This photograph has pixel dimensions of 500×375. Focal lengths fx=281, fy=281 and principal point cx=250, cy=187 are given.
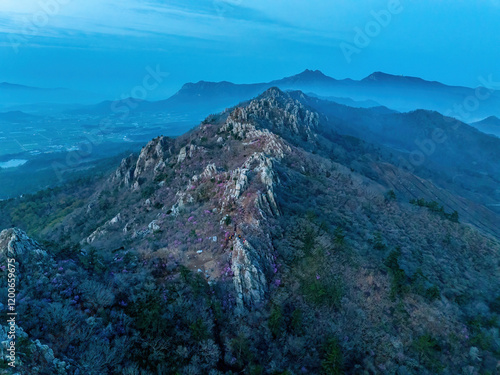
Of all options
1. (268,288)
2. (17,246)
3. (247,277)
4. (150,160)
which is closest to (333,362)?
(268,288)

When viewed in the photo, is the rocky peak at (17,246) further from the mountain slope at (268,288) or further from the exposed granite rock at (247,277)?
the exposed granite rock at (247,277)

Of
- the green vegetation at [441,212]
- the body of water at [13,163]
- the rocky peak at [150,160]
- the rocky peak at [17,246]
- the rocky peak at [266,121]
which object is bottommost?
the body of water at [13,163]

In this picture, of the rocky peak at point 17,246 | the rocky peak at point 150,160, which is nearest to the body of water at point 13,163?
the rocky peak at point 150,160

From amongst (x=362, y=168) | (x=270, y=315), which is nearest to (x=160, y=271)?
(x=270, y=315)

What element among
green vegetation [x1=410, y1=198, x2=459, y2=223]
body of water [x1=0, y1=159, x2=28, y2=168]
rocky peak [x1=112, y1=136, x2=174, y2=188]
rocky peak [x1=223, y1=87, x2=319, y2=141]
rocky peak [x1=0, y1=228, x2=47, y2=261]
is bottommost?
body of water [x1=0, y1=159, x2=28, y2=168]

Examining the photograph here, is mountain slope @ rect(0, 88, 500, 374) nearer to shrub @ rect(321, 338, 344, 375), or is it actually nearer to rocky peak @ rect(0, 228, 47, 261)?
shrub @ rect(321, 338, 344, 375)

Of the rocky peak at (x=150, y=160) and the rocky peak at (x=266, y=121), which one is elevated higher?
the rocky peak at (x=266, y=121)

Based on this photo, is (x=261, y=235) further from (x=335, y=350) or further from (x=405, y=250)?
(x=405, y=250)

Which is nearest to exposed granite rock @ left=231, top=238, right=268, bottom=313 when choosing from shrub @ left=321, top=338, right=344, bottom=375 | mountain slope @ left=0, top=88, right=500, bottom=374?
mountain slope @ left=0, top=88, right=500, bottom=374
